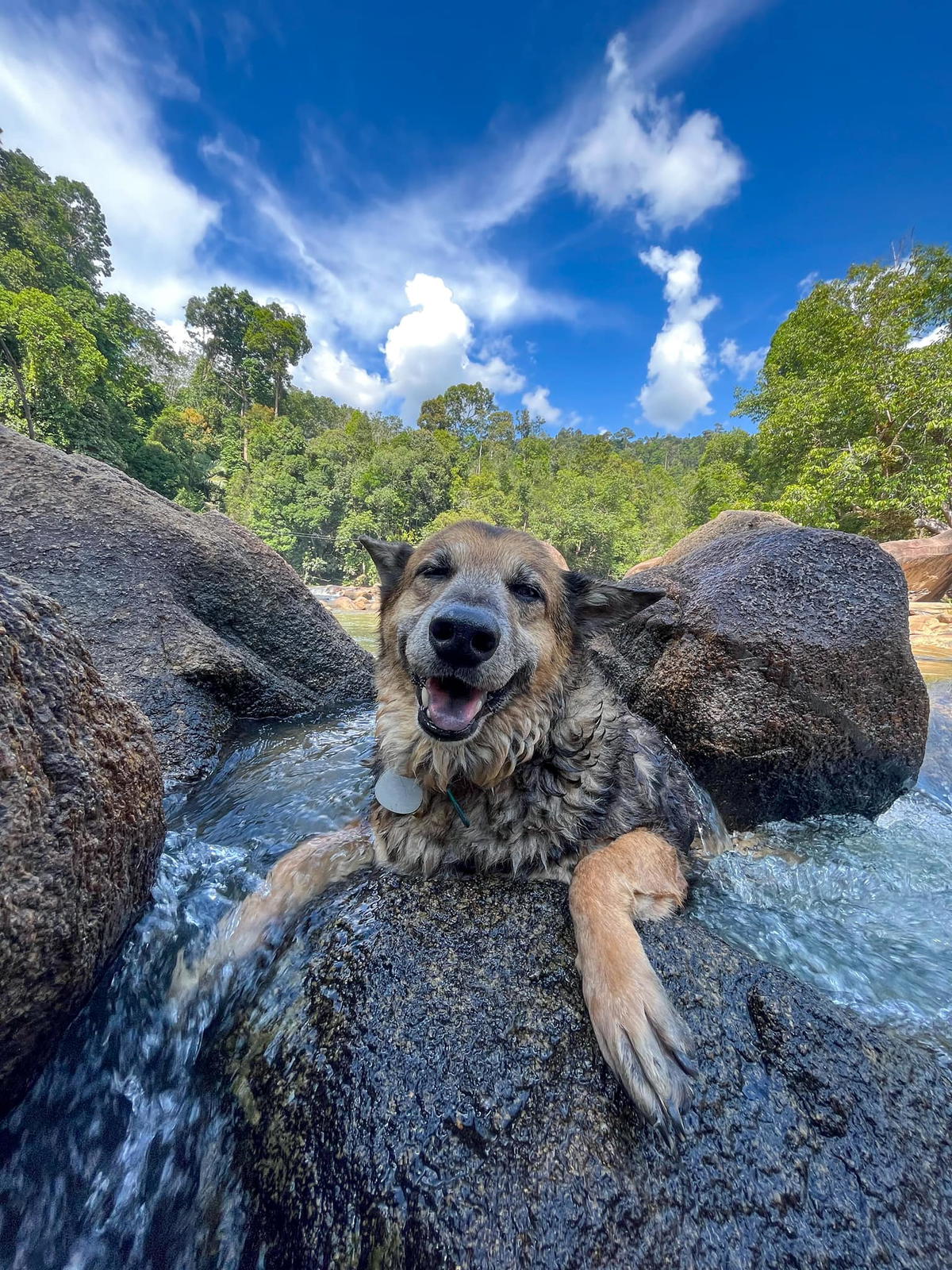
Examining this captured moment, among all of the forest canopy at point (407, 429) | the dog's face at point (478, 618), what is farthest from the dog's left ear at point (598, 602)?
the forest canopy at point (407, 429)

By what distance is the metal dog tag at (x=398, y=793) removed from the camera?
8.79 feet

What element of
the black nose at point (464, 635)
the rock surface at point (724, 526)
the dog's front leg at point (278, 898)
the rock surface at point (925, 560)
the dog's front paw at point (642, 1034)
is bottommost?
the dog's front leg at point (278, 898)

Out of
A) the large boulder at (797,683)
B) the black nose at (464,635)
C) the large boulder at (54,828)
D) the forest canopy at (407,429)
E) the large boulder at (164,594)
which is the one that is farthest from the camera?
the forest canopy at (407,429)

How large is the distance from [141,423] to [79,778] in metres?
42.2

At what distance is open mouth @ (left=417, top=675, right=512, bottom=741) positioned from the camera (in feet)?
7.57

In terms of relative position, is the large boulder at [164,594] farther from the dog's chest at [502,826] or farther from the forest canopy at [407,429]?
the forest canopy at [407,429]

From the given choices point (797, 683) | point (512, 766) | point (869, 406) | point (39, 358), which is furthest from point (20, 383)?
point (869, 406)

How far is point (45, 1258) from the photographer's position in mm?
1465

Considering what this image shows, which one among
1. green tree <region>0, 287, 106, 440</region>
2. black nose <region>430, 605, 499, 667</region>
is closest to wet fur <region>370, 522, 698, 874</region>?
black nose <region>430, 605, 499, 667</region>

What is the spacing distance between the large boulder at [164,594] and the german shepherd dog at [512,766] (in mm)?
1959

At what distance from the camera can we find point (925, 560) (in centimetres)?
1783

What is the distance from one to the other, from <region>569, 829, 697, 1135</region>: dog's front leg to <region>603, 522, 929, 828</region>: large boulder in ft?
5.64

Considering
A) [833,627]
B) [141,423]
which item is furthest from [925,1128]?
Result: [141,423]

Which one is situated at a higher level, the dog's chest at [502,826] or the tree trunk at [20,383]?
the tree trunk at [20,383]
